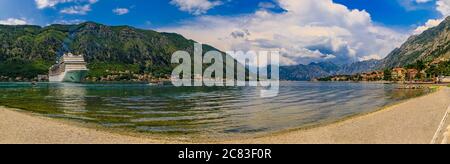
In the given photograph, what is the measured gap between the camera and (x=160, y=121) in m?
43.8

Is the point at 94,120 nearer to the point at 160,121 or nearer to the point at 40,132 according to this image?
the point at 160,121

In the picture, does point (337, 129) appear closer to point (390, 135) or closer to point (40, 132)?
point (390, 135)

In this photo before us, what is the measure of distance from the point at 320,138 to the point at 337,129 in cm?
620
